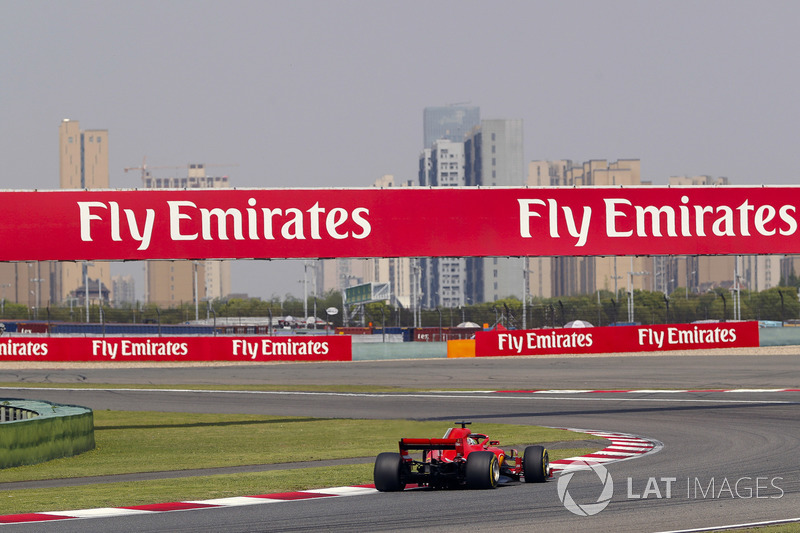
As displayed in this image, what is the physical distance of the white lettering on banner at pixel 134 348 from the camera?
49.4 meters

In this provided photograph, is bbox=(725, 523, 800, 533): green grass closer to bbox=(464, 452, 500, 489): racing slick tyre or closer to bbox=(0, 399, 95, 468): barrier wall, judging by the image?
bbox=(464, 452, 500, 489): racing slick tyre

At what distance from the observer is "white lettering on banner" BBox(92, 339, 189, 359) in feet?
162

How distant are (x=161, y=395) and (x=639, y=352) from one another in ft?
78.9

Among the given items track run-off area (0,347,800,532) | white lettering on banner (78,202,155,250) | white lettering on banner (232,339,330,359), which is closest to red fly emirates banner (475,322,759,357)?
track run-off area (0,347,800,532)

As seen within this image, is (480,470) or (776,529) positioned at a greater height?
(480,470)

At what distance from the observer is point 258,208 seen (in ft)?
76.5

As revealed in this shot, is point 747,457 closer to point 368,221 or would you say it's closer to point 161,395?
point 368,221

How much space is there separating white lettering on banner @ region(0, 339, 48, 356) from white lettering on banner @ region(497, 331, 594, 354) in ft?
75.8

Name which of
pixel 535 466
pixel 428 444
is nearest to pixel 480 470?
pixel 428 444

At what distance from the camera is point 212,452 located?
66.4ft

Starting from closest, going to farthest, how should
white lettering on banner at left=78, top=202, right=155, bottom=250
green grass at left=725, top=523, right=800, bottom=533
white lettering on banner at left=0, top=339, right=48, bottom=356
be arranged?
green grass at left=725, top=523, right=800, bottom=533, white lettering on banner at left=78, top=202, right=155, bottom=250, white lettering on banner at left=0, top=339, right=48, bottom=356

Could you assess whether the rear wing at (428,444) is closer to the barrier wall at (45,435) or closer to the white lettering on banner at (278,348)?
the barrier wall at (45,435)

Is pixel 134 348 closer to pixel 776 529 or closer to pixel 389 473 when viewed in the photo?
pixel 389 473

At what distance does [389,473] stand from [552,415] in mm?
13988
